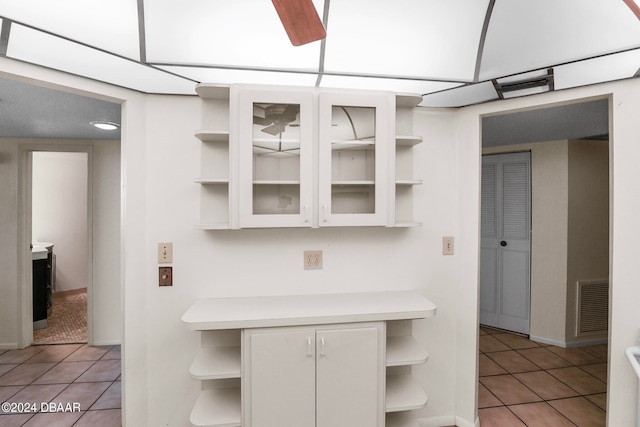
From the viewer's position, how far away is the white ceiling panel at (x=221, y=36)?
142 centimetres

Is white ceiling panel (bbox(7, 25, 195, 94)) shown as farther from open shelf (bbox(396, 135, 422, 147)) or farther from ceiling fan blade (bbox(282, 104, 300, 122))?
open shelf (bbox(396, 135, 422, 147))

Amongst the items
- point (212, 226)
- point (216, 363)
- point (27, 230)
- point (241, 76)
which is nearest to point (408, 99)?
point (241, 76)

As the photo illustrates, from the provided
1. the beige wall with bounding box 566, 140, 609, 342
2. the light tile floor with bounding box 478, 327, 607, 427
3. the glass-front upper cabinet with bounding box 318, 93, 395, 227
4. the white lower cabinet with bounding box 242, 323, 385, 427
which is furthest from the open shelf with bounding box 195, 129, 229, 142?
the beige wall with bounding box 566, 140, 609, 342

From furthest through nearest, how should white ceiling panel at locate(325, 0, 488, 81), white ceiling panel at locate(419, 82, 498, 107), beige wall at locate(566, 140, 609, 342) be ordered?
beige wall at locate(566, 140, 609, 342), white ceiling panel at locate(419, 82, 498, 107), white ceiling panel at locate(325, 0, 488, 81)

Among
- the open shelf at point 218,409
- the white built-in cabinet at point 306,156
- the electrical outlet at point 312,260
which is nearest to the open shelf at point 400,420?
the open shelf at point 218,409

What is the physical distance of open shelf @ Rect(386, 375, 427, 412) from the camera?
5.84 ft

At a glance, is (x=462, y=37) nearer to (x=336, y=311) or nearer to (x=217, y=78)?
(x=217, y=78)

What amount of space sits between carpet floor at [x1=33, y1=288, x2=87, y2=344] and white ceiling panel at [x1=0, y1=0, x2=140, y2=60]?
3.31 metres

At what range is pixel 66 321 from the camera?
406 cm

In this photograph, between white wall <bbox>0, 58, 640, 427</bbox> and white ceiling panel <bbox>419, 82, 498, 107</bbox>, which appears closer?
white wall <bbox>0, 58, 640, 427</bbox>

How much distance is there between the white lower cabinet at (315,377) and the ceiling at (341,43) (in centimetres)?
136

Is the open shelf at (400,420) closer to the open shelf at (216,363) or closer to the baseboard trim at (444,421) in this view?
the baseboard trim at (444,421)

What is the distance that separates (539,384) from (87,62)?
3.72 m

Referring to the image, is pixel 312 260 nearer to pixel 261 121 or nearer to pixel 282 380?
pixel 282 380
